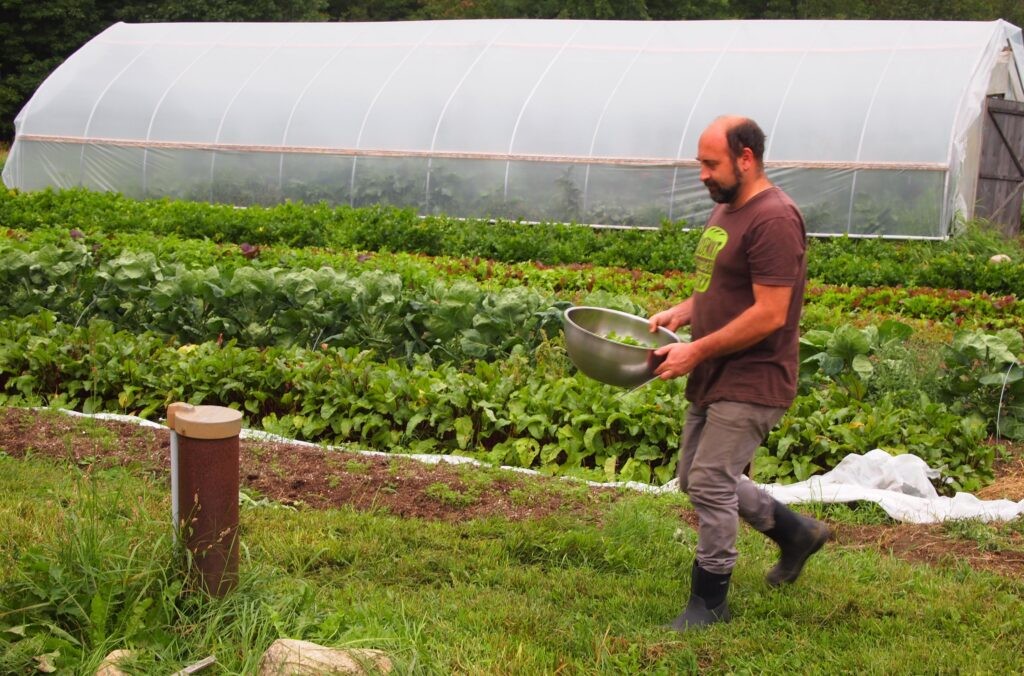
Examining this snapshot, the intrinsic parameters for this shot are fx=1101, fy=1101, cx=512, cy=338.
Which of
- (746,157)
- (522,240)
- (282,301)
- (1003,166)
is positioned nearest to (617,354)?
(746,157)

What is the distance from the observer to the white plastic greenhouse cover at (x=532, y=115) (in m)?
14.3

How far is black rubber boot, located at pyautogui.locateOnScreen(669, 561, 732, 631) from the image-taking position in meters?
3.72

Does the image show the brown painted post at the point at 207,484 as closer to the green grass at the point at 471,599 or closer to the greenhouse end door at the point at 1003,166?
the green grass at the point at 471,599

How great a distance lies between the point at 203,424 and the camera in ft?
10.8

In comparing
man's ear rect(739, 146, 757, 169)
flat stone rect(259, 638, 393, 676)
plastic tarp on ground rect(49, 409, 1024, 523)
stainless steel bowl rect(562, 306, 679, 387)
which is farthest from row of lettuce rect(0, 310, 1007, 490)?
flat stone rect(259, 638, 393, 676)

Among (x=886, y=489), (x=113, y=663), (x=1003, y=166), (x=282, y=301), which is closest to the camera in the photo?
(x=113, y=663)

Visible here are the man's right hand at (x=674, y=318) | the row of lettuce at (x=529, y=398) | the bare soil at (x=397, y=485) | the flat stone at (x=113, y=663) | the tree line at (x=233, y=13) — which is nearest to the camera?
the flat stone at (x=113, y=663)

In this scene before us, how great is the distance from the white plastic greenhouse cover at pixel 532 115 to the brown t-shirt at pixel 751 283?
11.0 metres

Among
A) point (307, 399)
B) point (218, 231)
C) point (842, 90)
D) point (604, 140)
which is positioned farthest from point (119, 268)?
point (842, 90)

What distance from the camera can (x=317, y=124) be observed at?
1684 centimetres

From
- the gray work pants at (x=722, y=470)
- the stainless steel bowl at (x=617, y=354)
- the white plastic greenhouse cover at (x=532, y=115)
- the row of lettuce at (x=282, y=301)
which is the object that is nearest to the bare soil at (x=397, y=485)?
the stainless steel bowl at (x=617, y=354)

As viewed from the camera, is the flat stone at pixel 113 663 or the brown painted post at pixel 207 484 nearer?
the flat stone at pixel 113 663

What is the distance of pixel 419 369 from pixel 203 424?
366 centimetres

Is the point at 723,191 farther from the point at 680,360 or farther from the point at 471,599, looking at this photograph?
the point at 471,599
